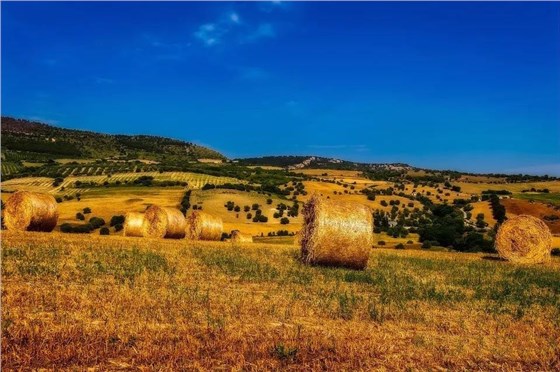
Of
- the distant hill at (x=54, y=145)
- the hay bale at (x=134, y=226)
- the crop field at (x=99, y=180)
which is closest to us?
the hay bale at (x=134, y=226)

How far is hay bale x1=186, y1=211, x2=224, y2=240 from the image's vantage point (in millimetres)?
35500

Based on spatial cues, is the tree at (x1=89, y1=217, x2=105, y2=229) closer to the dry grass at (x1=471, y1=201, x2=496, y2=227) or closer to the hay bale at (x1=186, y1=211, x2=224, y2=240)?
the hay bale at (x1=186, y1=211, x2=224, y2=240)

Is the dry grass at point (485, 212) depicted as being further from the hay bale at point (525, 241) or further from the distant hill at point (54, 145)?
the distant hill at point (54, 145)

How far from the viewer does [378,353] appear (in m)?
8.36

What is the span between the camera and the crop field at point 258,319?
784 cm

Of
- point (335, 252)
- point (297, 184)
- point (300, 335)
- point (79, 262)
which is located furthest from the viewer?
point (297, 184)

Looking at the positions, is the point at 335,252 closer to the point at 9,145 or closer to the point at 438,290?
the point at 438,290

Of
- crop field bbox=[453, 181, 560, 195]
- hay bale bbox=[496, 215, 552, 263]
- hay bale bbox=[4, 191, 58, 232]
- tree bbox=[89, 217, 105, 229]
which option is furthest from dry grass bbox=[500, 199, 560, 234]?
hay bale bbox=[4, 191, 58, 232]

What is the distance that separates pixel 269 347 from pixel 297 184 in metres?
114

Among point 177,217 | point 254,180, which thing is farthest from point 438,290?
point 254,180

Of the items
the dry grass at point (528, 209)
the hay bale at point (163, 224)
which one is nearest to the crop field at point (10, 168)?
the hay bale at point (163, 224)

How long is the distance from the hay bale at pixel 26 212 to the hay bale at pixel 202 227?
9033 millimetres

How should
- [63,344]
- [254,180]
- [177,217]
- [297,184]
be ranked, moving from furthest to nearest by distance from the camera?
[254,180] < [297,184] < [177,217] < [63,344]

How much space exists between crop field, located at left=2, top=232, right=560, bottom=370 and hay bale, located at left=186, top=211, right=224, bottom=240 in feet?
59.4
